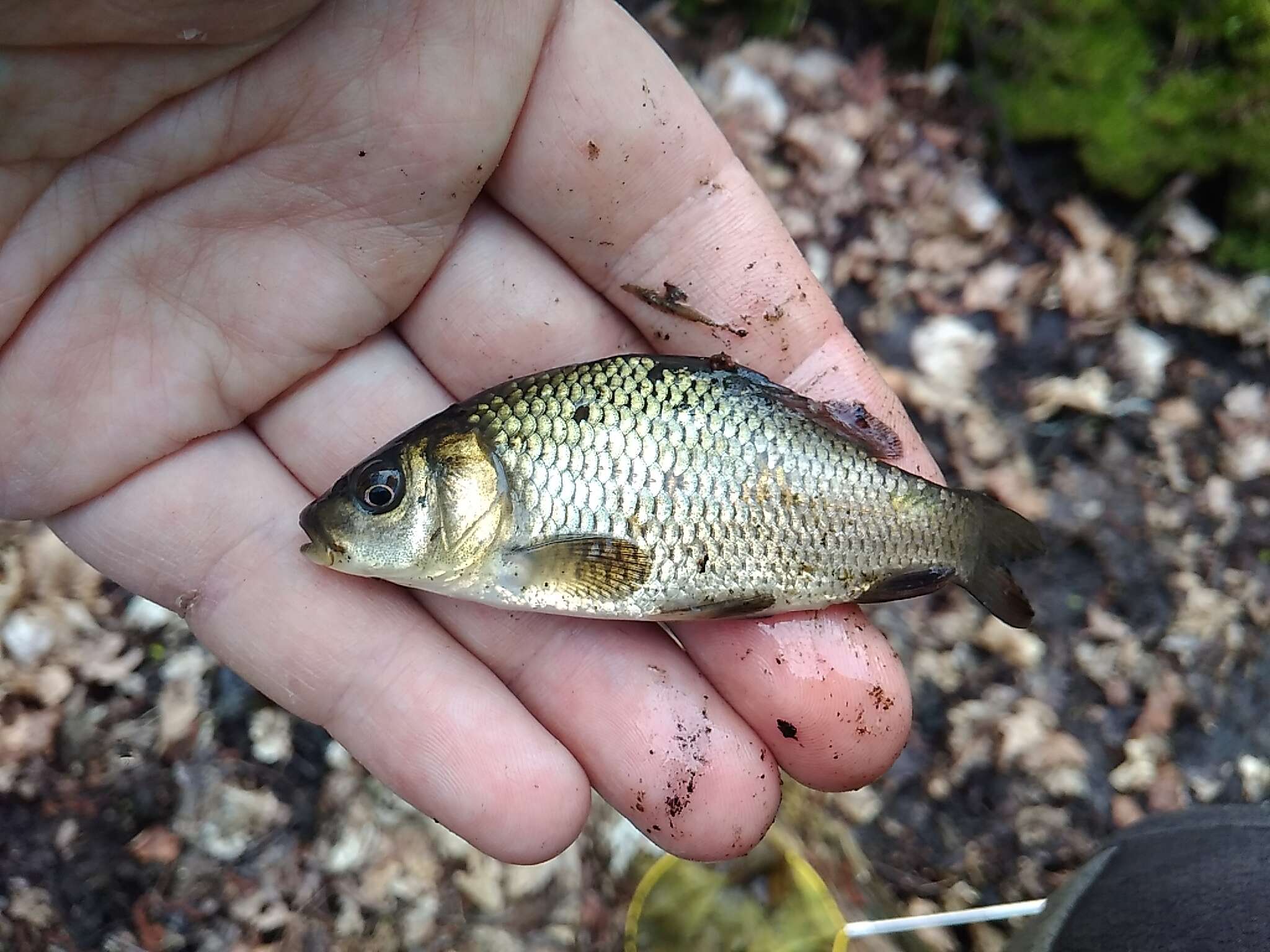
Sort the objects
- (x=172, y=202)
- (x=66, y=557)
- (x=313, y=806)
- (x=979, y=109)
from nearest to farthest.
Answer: (x=172, y=202)
(x=313, y=806)
(x=66, y=557)
(x=979, y=109)

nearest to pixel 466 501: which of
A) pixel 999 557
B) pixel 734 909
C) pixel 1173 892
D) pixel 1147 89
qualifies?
pixel 999 557

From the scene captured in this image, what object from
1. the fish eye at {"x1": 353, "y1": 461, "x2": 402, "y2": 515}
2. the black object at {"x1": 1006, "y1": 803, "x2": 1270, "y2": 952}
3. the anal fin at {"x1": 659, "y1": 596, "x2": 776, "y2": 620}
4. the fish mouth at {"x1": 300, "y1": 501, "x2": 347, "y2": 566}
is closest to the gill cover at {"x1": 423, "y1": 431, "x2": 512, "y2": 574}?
the fish eye at {"x1": 353, "y1": 461, "x2": 402, "y2": 515}

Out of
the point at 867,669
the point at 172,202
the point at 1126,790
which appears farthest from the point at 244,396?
the point at 1126,790

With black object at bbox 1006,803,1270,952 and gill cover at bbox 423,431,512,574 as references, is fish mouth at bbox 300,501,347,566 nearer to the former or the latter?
gill cover at bbox 423,431,512,574

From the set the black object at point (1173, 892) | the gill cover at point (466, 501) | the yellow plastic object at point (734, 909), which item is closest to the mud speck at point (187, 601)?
the gill cover at point (466, 501)

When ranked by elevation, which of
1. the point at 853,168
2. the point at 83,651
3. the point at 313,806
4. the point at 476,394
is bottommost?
the point at 313,806

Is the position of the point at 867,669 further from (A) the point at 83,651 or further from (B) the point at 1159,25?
(B) the point at 1159,25

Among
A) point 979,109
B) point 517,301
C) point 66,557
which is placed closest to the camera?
point 517,301
